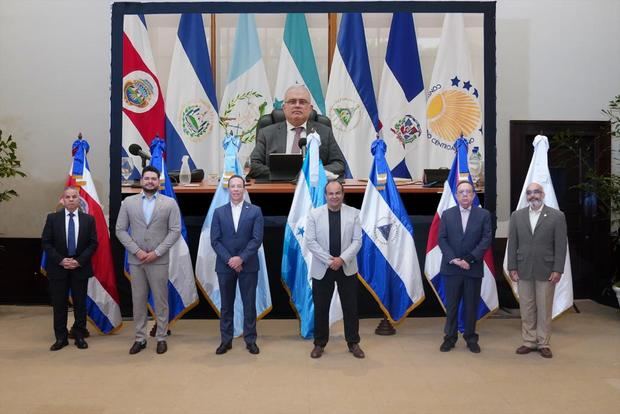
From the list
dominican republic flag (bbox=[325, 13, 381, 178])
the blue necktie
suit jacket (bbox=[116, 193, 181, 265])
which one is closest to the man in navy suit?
suit jacket (bbox=[116, 193, 181, 265])

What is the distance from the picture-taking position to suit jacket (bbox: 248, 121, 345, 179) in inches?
271

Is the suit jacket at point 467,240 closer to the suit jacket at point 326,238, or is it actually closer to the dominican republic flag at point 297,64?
the suit jacket at point 326,238

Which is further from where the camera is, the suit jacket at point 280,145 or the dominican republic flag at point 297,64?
the dominican republic flag at point 297,64

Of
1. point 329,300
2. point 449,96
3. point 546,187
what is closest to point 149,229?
point 329,300

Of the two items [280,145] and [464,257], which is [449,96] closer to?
[280,145]

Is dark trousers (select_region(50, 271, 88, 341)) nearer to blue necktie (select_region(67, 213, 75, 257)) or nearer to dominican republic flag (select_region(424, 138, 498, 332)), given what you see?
blue necktie (select_region(67, 213, 75, 257))

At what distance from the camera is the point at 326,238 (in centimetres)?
505

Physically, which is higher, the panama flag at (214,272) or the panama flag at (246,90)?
the panama flag at (246,90)

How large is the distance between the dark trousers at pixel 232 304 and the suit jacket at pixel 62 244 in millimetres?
1125

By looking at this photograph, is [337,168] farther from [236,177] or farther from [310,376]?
[310,376]

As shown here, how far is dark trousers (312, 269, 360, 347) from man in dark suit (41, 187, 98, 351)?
1926 mm

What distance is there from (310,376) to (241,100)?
3898 mm

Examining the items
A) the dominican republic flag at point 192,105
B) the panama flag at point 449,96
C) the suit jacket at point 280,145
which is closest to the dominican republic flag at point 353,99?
→ the suit jacket at point 280,145

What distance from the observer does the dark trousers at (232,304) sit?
17.3ft
